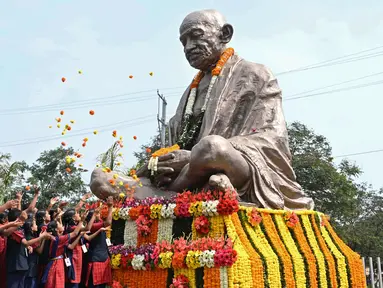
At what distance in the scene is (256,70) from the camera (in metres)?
6.61

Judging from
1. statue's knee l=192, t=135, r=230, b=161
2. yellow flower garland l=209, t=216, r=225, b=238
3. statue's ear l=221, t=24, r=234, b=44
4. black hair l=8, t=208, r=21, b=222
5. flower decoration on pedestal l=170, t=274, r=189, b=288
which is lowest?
flower decoration on pedestal l=170, t=274, r=189, b=288

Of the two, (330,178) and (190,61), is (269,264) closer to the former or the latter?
(190,61)

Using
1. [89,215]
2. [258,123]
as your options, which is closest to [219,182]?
[258,123]

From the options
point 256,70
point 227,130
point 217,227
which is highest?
point 256,70

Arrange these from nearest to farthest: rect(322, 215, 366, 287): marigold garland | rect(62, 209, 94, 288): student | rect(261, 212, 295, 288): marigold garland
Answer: rect(261, 212, 295, 288): marigold garland, rect(62, 209, 94, 288): student, rect(322, 215, 366, 287): marigold garland

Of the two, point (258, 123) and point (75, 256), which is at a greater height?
point (258, 123)

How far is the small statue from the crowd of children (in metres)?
0.55

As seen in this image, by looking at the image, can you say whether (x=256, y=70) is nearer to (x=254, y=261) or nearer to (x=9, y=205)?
(x=254, y=261)

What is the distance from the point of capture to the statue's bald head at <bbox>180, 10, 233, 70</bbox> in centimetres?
664

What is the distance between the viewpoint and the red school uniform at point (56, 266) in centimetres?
570

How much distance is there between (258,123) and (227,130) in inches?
15.2

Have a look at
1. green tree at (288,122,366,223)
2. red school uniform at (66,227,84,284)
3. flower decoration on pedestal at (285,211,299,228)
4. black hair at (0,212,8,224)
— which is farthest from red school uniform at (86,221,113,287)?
green tree at (288,122,366,223)

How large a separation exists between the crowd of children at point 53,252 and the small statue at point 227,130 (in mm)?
550

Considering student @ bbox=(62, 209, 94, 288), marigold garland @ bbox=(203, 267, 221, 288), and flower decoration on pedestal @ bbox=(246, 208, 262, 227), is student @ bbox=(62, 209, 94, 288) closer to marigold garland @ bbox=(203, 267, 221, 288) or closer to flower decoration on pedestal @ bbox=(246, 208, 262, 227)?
marigold garland @ bbox=(203, 267, 221, 288)
